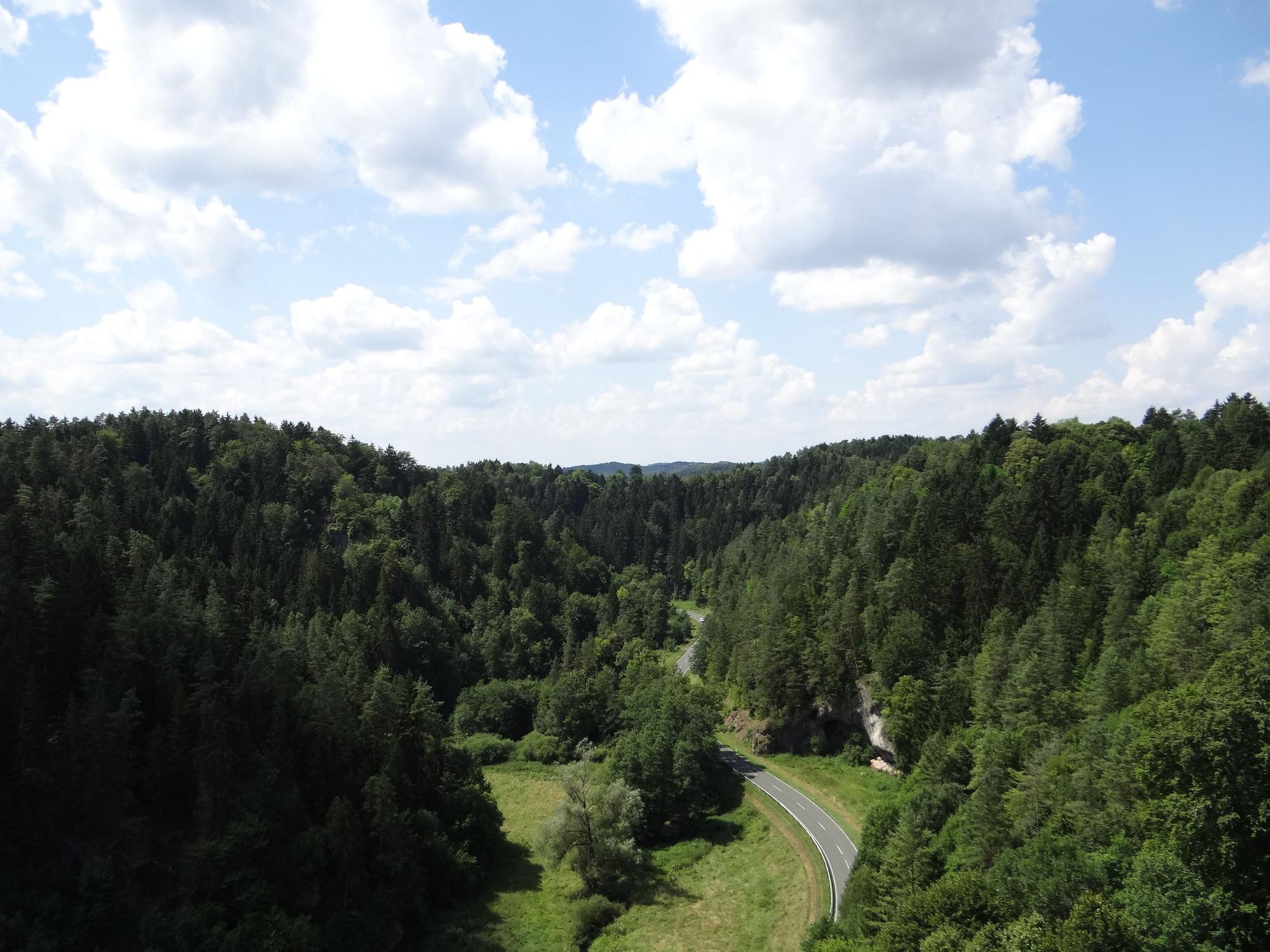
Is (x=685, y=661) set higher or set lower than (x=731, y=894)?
higher

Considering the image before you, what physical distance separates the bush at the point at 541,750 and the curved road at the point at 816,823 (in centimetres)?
1846

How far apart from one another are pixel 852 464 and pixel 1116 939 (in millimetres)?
153982

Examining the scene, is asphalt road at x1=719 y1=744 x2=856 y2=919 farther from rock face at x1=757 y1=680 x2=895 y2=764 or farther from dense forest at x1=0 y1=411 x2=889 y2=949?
dense forest at x1=0 y1=411 x2=889 y2=949

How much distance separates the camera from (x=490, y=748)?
270ft

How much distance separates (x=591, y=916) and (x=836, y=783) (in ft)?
92.1

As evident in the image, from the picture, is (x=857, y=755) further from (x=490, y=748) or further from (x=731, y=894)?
(x=490, y=748)

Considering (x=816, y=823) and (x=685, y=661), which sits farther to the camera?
(x=685, y=661)

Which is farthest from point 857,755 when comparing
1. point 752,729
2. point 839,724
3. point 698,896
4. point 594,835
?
point 594,835

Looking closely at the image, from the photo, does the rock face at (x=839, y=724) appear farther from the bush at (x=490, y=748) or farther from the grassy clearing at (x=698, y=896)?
the bush at (x=490, y=748)

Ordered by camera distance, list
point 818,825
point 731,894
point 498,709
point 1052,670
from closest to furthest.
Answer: point 1052,670 → point 731,894 → point 818,825 → point 498,709

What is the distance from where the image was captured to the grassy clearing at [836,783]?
58875 millimetres

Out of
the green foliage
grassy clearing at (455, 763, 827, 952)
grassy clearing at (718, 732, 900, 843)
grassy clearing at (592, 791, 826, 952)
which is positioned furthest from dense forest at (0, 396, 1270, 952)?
the green foliage

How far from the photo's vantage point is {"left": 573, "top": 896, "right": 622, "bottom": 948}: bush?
46.7m

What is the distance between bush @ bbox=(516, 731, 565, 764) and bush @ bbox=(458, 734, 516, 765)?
140cm
